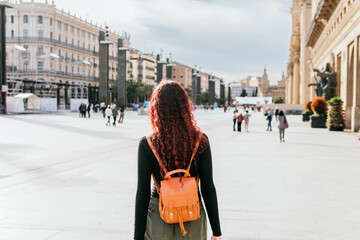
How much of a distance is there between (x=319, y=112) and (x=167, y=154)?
26787mm

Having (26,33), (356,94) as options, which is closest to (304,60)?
(356,94)

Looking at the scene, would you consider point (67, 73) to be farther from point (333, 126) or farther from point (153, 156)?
point (153, 156)

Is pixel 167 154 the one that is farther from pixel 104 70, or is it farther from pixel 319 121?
pixel 104 70

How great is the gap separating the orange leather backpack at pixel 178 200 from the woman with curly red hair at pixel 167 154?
0.28 feet

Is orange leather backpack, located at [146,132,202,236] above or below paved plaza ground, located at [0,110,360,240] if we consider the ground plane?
above

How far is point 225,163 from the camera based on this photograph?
1080 centimetres

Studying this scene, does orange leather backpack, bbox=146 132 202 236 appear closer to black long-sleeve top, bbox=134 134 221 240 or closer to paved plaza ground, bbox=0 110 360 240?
black long-sleeve top, bbox=134 134 221 240

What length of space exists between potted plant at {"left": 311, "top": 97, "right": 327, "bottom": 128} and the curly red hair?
85.8 ft

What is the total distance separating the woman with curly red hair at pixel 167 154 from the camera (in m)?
2.44

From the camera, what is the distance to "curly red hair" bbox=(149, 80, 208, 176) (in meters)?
2.46

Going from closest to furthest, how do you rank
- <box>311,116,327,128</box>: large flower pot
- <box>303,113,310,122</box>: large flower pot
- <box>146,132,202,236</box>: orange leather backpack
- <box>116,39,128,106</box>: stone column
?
1. <box>146,132,202,236</box>: orange leather backpack
2. <box>311,116,327,128</box>: large flower pot
3. <box>303,113,310,122</box>: large flower pot
4. <box>116,39,128,106</box>: stone column

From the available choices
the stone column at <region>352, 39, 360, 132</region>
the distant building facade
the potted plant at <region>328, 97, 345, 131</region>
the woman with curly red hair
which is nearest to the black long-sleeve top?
the woman with curly red hair

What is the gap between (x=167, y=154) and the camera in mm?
2453

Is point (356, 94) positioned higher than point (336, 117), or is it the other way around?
point (356, 94)
